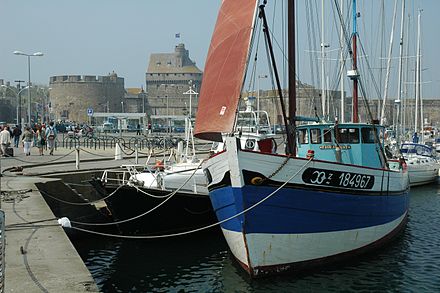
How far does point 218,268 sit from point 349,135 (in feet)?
15.7

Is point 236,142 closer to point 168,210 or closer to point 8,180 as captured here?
A: point 168,210

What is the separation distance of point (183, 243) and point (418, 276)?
20.5ft

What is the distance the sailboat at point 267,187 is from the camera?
439 inches

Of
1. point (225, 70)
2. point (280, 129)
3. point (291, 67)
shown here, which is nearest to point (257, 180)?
point (225, 70)

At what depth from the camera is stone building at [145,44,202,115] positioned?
138575 mm

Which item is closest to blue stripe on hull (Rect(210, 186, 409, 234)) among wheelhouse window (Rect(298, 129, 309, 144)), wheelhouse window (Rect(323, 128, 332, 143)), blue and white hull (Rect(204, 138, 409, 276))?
blue and white hull (Rect(204, 138, 409, 276))

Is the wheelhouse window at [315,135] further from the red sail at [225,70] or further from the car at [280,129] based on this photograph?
the red sail at [225,70]

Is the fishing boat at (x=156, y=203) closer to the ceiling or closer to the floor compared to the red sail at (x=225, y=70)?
closer to the floor

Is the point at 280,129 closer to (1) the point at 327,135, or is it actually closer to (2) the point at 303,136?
(2) the point at 303,136

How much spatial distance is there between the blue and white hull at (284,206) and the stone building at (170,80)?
397 feet

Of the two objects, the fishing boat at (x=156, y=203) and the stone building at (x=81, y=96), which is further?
the stone building at (x=81, y=96)

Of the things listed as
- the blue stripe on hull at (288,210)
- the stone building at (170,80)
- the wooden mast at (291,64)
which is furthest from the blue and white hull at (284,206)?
the stone building at (170,80)

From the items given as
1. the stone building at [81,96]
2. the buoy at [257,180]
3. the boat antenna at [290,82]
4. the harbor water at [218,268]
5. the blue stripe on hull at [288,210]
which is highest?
the stone building at [81,96]

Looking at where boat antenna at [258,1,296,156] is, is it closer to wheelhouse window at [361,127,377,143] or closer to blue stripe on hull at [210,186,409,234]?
blue stripe on hull at [210,186,409,234]
